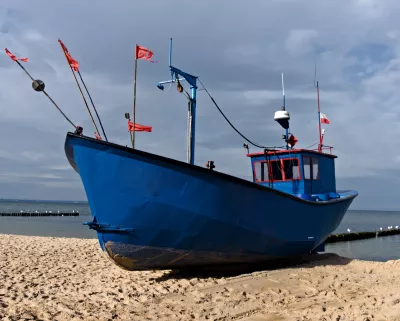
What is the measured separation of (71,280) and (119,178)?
2.72 m

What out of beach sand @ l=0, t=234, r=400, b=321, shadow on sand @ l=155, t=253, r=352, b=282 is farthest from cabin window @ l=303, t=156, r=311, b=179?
beach sand @ l=0, t=234, r=400, b=321

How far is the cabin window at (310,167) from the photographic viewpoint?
11320mm

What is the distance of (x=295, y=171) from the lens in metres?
11.3

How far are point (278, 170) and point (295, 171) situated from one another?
21.6 inches

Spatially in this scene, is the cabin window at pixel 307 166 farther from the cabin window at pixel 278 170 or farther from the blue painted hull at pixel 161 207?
the blue painted hull at pixel 161 207

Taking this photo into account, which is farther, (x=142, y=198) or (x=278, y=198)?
(x=278, y=198)

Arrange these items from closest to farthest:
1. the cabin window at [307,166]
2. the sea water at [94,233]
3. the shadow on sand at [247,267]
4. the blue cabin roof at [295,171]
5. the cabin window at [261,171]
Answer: the shadow on sand at [247,267]
the blue cabin roof at [295,171]
the cabin window at [307,166]
the cabin window at [261,171]
the sea water at [94,233]

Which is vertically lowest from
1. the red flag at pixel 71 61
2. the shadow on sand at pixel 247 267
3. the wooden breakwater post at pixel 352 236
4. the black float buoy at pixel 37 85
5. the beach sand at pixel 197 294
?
the wooden breakwater post at pixel 352 236

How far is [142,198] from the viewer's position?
709 cm

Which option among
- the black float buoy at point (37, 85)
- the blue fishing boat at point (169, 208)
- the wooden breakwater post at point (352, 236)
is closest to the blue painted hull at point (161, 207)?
the blue fishing boat at point (169, 208)

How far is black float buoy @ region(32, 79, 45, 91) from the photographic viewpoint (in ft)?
21.6

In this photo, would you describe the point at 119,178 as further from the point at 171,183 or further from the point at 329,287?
the point at 329,287

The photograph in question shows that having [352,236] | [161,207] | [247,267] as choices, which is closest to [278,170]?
[247,267]

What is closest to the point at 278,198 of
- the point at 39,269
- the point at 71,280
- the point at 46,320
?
the point at 71,280
